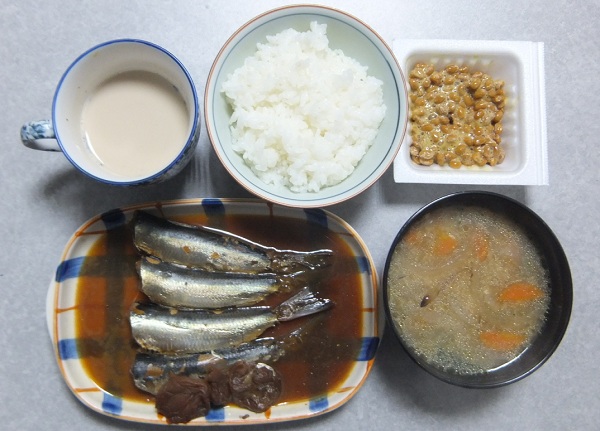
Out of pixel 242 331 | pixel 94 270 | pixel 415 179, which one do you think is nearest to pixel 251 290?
pixel 242 331

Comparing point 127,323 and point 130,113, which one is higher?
point 130,113

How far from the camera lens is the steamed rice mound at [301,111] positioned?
1.50 meters

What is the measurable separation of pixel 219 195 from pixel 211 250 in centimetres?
20

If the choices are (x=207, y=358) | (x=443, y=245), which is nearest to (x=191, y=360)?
(x=207, y=358)

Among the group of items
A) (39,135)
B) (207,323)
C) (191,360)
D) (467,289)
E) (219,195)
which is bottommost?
(191,360)

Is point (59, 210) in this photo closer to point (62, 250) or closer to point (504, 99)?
point (62, 250)

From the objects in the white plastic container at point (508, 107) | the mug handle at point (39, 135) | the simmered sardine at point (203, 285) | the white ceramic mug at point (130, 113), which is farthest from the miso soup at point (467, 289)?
the mug handle at point (39, 135)

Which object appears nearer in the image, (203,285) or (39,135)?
(39,135)

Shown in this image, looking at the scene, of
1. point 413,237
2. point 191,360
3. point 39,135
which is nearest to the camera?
point 39,135

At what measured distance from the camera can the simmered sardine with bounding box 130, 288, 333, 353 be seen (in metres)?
1.68

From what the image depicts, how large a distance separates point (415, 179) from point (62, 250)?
125 centimetres

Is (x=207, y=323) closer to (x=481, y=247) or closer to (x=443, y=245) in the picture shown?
(x=443, y=245)

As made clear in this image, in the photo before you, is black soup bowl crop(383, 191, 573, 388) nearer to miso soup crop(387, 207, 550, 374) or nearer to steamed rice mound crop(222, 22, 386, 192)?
miso soup crop(387, 207, 550, 374)

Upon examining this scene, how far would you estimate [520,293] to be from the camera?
1600mm
